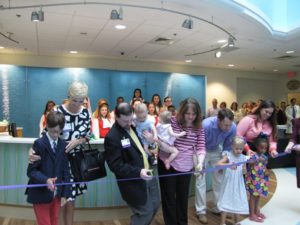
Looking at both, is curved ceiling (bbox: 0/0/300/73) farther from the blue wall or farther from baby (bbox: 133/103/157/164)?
baby (bbox: 133/103/157/164)

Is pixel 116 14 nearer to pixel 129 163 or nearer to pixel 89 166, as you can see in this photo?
pixel 89 166

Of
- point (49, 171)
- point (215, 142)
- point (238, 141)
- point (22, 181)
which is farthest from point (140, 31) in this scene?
point (49, 171)

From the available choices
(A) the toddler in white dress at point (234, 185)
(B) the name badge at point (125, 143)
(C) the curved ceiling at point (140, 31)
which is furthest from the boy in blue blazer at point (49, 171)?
(C) the curved ceiling at point (140, 31)

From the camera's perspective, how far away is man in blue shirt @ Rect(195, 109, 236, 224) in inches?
121

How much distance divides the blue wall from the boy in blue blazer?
6693 mm

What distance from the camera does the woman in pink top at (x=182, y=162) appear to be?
113 inches

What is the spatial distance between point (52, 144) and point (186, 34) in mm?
4694

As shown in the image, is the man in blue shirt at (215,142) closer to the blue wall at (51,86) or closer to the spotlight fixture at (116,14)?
the spotlight fixture at (116,14)

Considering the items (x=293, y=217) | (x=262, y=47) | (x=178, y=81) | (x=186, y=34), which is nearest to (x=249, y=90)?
(x=178, y=81)

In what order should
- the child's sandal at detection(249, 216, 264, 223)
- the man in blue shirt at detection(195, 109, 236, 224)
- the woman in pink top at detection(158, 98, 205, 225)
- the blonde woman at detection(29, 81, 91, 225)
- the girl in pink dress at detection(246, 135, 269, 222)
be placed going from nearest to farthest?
the blonde woman at detection(29, 81, 91, 225) < the woman in pink top at detection(158, 98, 205, 225) < the man in blue shirt at detection(195, 109, 236, 224) < the girl in pink dress at detection(246, 135, 269, 222) < the child's sandal at detection(249, 216, 264, 223)

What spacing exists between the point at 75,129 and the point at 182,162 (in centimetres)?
108

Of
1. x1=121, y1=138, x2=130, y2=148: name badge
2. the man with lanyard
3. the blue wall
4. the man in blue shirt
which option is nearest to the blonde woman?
the man with lanyard

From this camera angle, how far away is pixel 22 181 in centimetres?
373

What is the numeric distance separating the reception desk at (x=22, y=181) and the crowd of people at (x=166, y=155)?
0.77 meters
